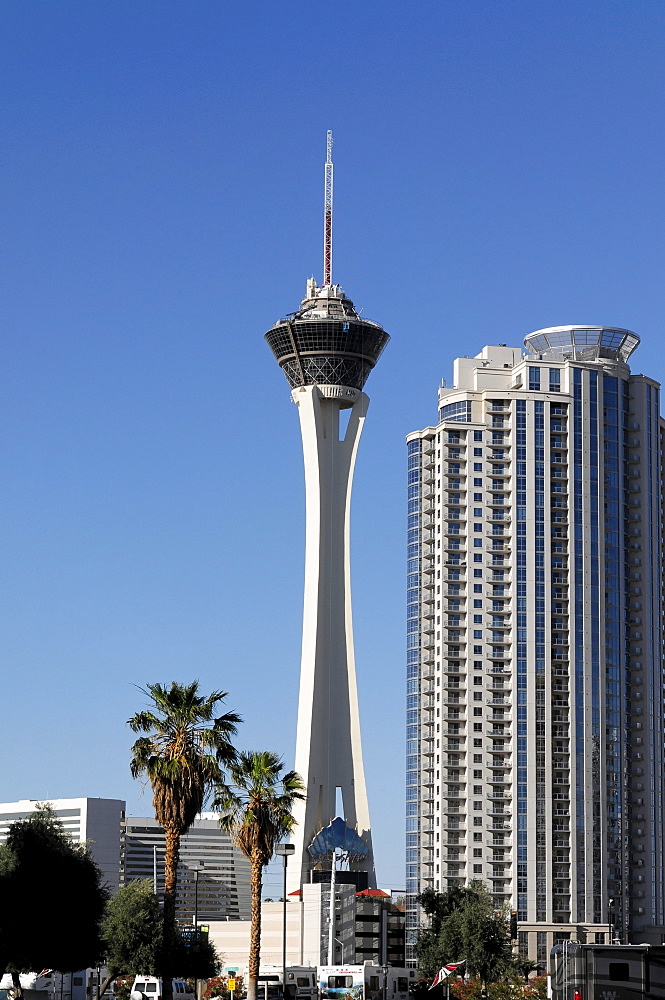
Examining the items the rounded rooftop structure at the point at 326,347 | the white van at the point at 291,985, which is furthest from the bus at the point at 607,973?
the rounded rooftop structure at the point at 326,347

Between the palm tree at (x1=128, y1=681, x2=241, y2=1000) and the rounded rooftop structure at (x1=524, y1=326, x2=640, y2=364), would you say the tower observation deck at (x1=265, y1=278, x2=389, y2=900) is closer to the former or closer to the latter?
the rounded rooftop structure at (x1=524, y1=326, x2=640, y2=364)

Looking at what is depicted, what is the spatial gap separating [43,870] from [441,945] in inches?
2505

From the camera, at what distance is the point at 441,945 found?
118062 mm

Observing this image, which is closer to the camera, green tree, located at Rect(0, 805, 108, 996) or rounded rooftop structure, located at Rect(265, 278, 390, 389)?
green tree, located at Rect(0, 805, 108, 996)

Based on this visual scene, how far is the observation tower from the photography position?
15462 centimetres

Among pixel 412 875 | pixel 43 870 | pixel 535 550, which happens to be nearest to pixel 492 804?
pixel 412 875

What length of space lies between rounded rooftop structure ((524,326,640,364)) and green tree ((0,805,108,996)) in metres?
120

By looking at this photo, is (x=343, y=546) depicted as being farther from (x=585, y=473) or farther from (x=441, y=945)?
(x=441, y=945)

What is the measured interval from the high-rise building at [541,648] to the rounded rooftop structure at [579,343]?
0.39 m

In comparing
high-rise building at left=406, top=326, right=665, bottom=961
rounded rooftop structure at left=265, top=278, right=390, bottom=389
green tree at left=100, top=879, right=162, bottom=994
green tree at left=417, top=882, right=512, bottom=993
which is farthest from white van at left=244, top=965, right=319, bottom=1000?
rounded rooftop structure at left=265, top=278, right=390, bottom=389

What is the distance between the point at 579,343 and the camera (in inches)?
6865

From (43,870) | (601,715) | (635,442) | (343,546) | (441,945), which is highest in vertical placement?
(635,442)

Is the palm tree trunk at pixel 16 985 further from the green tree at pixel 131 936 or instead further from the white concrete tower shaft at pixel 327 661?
the white concrete tower shaft at pixel 327 661

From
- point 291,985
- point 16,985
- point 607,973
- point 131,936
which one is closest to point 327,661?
point 291,985
